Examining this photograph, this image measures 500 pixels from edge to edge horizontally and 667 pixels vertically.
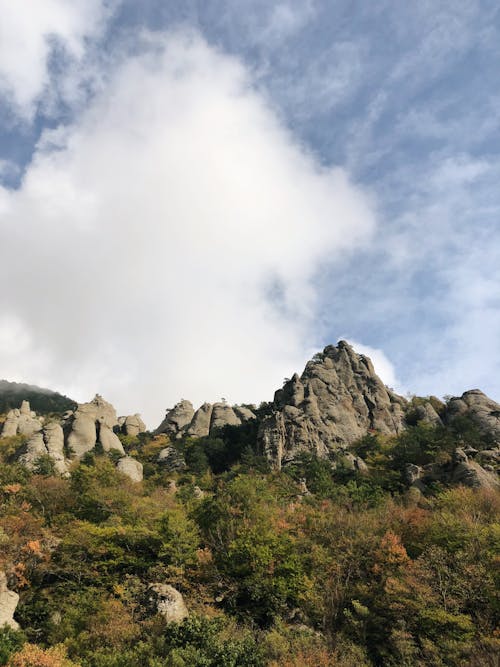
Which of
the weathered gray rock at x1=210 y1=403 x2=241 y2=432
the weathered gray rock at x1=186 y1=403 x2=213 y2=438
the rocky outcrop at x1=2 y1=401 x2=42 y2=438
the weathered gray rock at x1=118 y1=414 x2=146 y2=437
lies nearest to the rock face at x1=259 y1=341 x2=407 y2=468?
the weathered gray rock at x1=210 y1=403 x2=241 y2=432

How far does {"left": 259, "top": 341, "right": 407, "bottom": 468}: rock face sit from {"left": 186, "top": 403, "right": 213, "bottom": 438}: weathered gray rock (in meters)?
18.7

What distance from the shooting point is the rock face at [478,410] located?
228 feet

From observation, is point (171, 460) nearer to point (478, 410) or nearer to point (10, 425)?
point (10, 425)

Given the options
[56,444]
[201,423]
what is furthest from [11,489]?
[201,423]

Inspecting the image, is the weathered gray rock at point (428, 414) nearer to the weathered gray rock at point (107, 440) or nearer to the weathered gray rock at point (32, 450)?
the weathered gray rock at point (107, 440)

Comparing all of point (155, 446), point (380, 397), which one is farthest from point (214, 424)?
point (380, 397)

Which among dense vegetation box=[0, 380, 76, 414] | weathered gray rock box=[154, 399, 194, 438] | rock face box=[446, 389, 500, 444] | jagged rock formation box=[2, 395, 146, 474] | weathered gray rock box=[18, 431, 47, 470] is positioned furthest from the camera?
dense vegetation box=[0, 380, 76, 414]

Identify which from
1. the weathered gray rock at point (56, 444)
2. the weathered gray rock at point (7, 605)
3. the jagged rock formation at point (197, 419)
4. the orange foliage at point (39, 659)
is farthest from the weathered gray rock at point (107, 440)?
the orange foliage at point (39, 659)

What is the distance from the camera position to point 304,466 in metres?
62.7

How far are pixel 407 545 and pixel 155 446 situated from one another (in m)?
63.5

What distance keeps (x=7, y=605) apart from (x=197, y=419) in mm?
71169

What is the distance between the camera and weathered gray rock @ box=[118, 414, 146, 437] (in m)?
101

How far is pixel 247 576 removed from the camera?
1155 inches

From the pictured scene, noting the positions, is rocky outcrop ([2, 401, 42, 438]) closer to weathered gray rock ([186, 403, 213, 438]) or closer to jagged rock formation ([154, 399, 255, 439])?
jagged rock formation ([154, 399, 255, 439])
